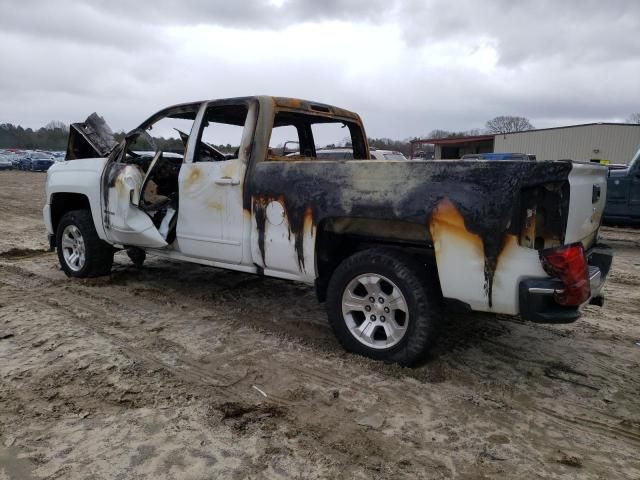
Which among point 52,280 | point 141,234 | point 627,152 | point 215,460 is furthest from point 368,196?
point 627,152

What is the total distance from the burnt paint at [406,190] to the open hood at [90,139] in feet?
8.60

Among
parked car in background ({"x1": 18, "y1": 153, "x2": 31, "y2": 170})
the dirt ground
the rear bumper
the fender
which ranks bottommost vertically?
the dirt ground

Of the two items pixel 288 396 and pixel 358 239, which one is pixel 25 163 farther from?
pixel 288 396

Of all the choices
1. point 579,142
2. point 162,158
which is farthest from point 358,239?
point 579,142

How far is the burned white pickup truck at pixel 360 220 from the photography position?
3043 mm

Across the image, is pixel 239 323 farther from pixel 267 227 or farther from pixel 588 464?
pixel 588 464

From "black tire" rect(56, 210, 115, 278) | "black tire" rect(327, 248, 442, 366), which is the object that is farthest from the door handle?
"black tire" rect(56, 210, 115, 278)

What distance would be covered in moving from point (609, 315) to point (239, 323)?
3.76 metres

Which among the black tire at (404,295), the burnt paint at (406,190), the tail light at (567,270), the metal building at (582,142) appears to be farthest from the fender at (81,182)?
the metal building at (582,142)

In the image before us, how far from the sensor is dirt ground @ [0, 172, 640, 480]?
2.54 meters

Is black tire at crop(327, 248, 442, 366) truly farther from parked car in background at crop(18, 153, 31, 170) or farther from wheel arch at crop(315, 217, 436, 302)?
parked car in background at crop(18, 153, 31, 170)

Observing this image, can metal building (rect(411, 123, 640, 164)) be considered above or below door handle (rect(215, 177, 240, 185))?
above

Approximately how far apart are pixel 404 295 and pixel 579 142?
106 ft

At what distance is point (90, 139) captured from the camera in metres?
5.87
